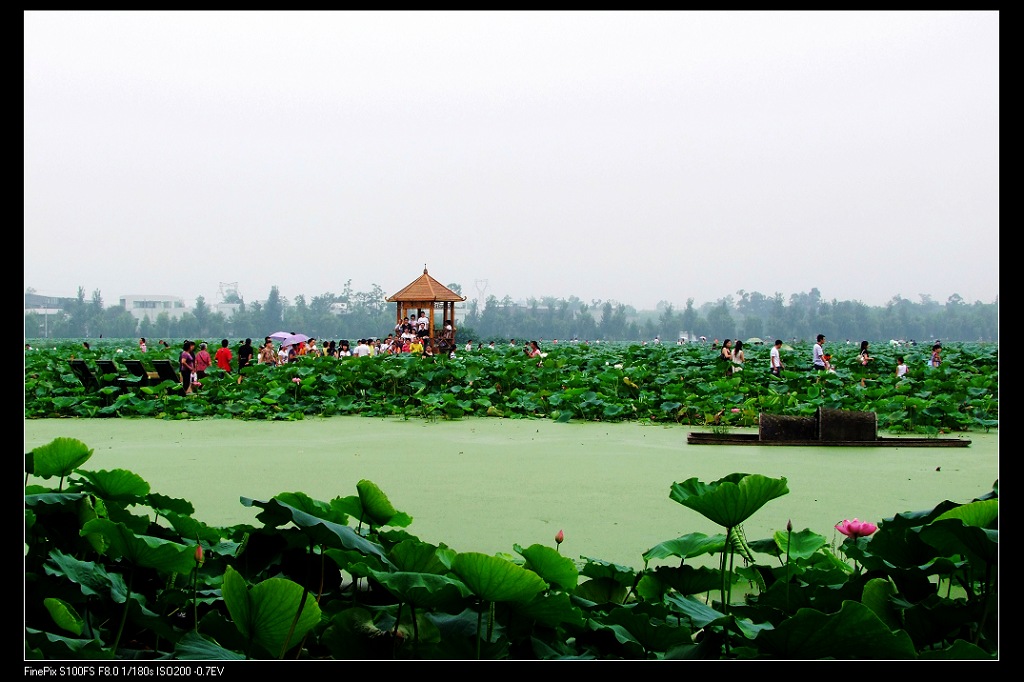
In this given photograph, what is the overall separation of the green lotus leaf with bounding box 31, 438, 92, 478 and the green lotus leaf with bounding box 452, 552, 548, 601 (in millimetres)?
882

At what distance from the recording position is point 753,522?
2.83 meters

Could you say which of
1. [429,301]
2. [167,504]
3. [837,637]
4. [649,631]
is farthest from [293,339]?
[837,637]

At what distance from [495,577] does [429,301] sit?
12.7 meters

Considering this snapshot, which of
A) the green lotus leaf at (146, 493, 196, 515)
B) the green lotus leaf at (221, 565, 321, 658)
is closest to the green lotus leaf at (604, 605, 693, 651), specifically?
the green lotus leaf at (221, 565, 321, 658)

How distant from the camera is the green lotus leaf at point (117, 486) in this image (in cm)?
166

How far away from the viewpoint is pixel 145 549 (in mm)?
1322

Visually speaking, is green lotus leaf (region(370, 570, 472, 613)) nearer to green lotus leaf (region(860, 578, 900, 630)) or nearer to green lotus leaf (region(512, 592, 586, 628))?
green lotus leaf (region(512, 592, 586, 628))

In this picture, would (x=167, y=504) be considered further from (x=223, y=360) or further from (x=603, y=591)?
(x=223, y=360)

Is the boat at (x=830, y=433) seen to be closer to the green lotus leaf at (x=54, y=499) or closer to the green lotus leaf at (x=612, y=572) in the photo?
the green lotus leaf at (x=612, y=572)

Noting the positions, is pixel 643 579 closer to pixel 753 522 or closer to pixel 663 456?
pixel 753 522

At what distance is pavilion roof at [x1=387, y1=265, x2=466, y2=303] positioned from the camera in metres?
13.8
